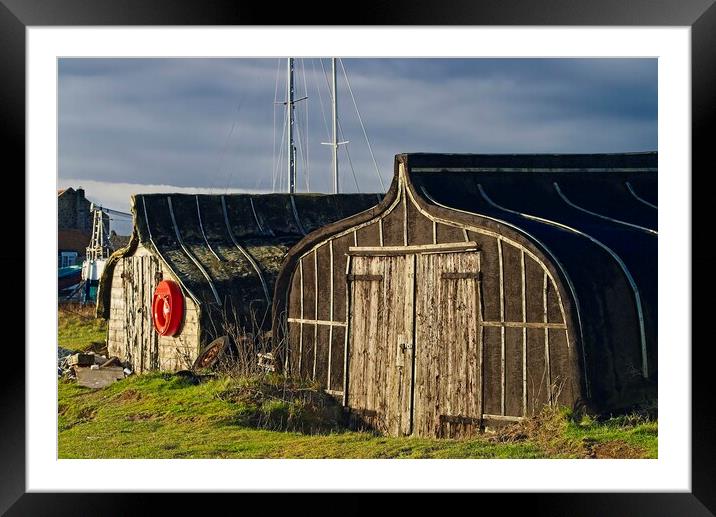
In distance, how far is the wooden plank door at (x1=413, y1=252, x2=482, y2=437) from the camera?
13125 millimetres

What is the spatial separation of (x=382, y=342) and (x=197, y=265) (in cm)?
603

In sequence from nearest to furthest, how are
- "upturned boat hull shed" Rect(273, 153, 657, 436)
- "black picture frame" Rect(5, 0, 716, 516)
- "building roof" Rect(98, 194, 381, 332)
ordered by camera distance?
"black picture frame" Rect(5, 0, 716, 516) → "upturned boat hull shed" Rect(273, 153, 657, 436) → "building roof" Rect(98, 194, 381, 332)

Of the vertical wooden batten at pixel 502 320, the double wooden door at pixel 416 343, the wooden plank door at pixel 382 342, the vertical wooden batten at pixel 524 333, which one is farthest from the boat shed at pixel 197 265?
the vertical wooden batten at pixel 524 333

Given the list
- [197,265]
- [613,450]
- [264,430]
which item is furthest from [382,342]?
[197,265]

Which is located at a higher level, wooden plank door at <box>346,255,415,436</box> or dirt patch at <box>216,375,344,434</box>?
wooden plank door at <box>346,255,415,436</box>

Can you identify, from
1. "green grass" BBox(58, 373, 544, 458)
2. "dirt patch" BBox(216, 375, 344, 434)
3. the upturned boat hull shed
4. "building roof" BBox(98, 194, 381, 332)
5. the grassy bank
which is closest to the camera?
the grassy bank

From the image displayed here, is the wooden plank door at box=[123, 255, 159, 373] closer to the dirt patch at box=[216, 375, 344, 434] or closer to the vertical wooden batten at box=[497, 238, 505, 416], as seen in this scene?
the dirt patch at box=[216, 375, 344, 434]

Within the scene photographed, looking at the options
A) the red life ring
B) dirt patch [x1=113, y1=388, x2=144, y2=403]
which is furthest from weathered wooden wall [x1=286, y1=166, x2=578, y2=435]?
→ the red life ring

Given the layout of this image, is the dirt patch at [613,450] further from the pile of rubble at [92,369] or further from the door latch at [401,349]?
the pile of rubble at [92,369]

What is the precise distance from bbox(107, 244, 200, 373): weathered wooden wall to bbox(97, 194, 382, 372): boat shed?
20 mm

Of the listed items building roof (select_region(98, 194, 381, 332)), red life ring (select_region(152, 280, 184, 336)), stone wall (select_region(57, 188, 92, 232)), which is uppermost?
stone wall (select_region(57, 188, 92, 232))
